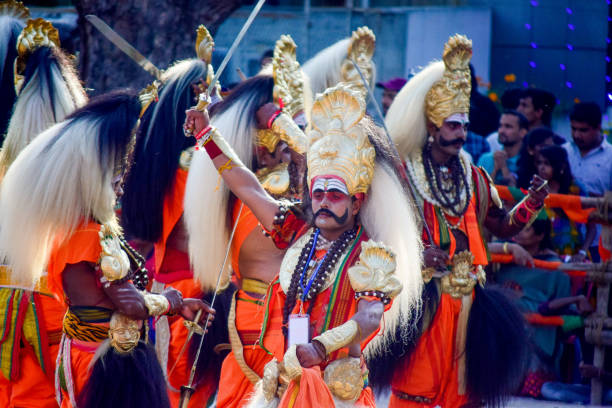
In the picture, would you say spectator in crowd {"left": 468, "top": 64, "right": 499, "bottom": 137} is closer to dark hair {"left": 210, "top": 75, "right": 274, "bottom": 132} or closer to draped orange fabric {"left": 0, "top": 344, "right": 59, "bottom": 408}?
dark hair {"left": 210, "top": 75, "right": 274, "bottom": 132}

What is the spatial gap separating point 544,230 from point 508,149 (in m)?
1.14

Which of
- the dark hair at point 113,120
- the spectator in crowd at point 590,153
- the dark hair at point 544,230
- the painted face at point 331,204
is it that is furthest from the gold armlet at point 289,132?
the spectator in crowd at point 590,153

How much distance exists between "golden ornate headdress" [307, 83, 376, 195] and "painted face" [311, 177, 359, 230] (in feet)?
0.10

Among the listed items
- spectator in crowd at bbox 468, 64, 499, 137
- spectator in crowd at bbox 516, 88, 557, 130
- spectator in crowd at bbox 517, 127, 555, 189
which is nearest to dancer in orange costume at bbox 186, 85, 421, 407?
spectator in crowd at bbox 517, 127, 555, 189

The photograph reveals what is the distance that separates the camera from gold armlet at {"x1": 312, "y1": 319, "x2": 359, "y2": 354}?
3.57 meters

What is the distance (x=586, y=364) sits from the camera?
690cm

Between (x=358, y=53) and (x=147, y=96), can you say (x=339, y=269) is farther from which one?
(x=358, y=53)

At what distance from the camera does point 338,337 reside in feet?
11.7

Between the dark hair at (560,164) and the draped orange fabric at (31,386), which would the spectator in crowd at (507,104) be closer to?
the dark hair at (560,164)

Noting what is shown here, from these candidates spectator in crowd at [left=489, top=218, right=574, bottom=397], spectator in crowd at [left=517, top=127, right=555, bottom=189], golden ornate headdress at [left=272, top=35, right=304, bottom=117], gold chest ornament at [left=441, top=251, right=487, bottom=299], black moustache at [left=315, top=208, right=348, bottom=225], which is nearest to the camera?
black moustache at [left=315, top=208, right=348, bottom=225]

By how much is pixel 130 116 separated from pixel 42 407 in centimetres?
147

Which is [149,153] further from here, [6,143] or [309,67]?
[309,67]

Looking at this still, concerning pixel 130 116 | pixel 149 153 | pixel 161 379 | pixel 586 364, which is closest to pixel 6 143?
pixel 149 153

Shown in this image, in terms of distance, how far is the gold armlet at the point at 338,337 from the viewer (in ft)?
11.7
